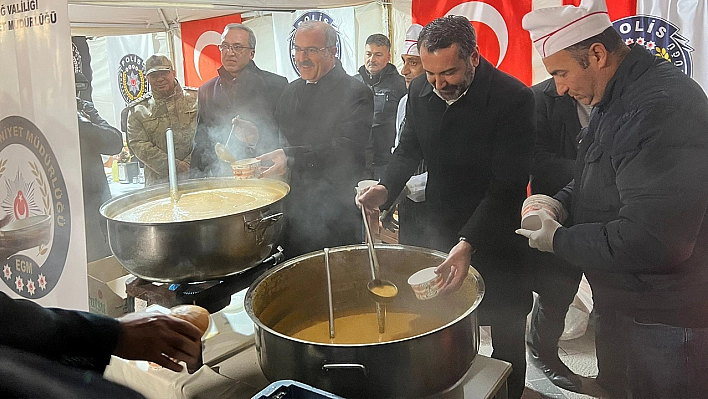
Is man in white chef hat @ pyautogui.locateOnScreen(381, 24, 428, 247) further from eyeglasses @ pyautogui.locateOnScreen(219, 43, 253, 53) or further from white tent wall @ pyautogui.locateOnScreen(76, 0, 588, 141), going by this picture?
eyeglasses @ pyautogui.locateOnScreen(219, 43, 253, 53)

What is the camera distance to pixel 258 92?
1704mm

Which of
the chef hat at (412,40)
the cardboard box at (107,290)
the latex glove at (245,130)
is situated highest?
the chef hat at (412,40)

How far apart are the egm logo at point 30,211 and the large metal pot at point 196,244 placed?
0.40 m

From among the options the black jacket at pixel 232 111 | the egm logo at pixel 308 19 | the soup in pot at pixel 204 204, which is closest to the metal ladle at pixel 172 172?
the soup in pot at pixel 204 204

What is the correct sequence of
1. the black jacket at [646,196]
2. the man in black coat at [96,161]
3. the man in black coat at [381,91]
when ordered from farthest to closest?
the man in black coat at [96,161] < the man in black coat at [381,91] < the black jacket at [646,196]

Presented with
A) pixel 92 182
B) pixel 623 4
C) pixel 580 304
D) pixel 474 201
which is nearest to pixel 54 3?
pixel 92 182

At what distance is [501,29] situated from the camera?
1.17 meters

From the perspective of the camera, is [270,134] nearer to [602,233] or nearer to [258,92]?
[258,92]

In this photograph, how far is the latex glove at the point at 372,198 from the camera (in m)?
1.46

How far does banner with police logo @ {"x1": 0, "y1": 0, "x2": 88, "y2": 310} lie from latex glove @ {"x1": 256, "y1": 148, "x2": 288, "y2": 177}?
1.74 ft

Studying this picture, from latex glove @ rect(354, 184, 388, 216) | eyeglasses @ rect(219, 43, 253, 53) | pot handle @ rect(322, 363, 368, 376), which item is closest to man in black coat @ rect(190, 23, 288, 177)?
eyeglasses @ rect(219, 43, 253, 53)

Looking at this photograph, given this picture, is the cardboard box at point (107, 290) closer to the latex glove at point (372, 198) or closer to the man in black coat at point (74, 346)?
the latex glove at point (372, 198)

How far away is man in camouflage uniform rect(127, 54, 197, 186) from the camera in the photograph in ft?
6.02

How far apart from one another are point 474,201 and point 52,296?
50.9 inches
